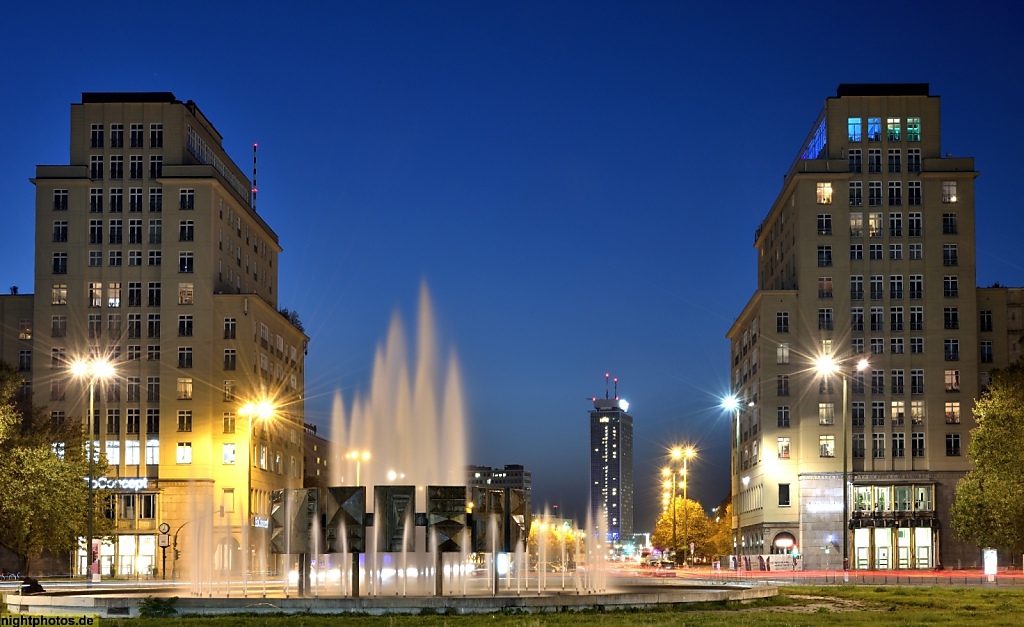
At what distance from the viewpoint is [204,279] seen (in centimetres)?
10606

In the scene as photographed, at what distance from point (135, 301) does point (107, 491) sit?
18604 mm

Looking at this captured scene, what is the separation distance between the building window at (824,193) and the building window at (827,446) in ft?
65.7

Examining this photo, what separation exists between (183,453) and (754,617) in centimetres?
7662

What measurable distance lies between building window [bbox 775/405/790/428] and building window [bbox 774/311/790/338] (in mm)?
6644

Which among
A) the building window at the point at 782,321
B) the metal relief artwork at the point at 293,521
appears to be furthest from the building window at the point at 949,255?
the metal relief artwork at the point at 293,521

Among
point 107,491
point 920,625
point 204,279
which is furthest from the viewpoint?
point 204,279

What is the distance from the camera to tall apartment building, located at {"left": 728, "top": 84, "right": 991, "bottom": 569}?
107500 millimetres

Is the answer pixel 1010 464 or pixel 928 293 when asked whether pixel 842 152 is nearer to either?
pixel 928 293

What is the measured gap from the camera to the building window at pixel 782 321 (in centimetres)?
11256

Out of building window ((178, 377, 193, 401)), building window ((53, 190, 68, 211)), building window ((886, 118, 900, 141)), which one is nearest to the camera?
building window ((178, 377, 193, 401))

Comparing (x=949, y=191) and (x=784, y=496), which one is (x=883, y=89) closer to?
(x=949, y=191)

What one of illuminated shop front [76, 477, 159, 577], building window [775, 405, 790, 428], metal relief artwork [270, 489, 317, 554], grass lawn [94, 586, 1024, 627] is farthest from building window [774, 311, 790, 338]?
metal relief artwork [270, 489, 317, 554]

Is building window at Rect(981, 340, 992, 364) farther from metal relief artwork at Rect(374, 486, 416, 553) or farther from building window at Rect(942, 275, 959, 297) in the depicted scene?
metal relief artwork at Rect(374, 486, 416, 553)

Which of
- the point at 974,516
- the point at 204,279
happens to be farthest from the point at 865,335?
the point at 204,279
